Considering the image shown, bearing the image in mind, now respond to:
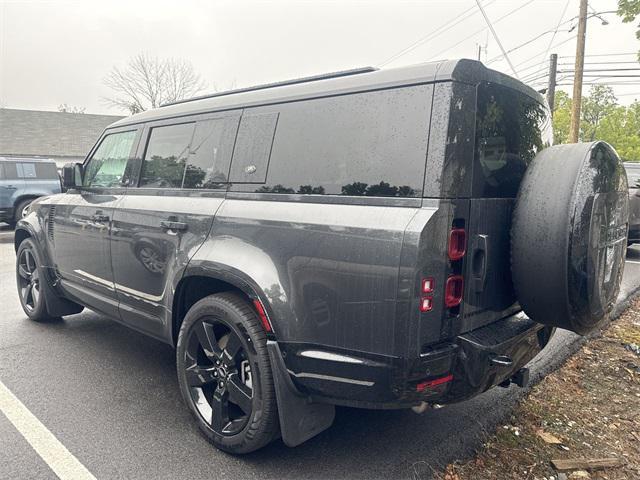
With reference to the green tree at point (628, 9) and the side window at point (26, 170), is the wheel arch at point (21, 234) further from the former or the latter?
the green tree at point (628, 9)

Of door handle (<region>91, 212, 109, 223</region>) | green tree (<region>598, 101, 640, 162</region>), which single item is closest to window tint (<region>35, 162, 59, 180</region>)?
door handle (<region>91, 212, 109, 223</region>)

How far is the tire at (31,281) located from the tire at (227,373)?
259 cm

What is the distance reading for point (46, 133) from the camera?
29.1m

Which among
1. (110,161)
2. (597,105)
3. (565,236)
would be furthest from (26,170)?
(597,105)

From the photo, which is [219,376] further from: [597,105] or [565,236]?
[597,105]

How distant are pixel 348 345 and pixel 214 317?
3.00 feet

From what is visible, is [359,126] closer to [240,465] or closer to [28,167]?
[240,465]

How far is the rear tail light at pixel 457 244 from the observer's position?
2137mm

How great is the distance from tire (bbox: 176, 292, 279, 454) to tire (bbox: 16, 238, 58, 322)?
259 cm

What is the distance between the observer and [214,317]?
9.09 feet

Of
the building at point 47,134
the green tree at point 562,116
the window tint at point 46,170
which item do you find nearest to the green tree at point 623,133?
the green tree at point 562,116

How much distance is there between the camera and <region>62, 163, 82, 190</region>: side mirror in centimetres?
434

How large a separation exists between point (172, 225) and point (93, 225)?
46.6 inches

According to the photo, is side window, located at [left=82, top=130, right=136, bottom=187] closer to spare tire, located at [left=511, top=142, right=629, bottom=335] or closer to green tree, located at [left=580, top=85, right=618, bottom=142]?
spare tire, located at [left=511, top=142, right=629, bottom=335]
